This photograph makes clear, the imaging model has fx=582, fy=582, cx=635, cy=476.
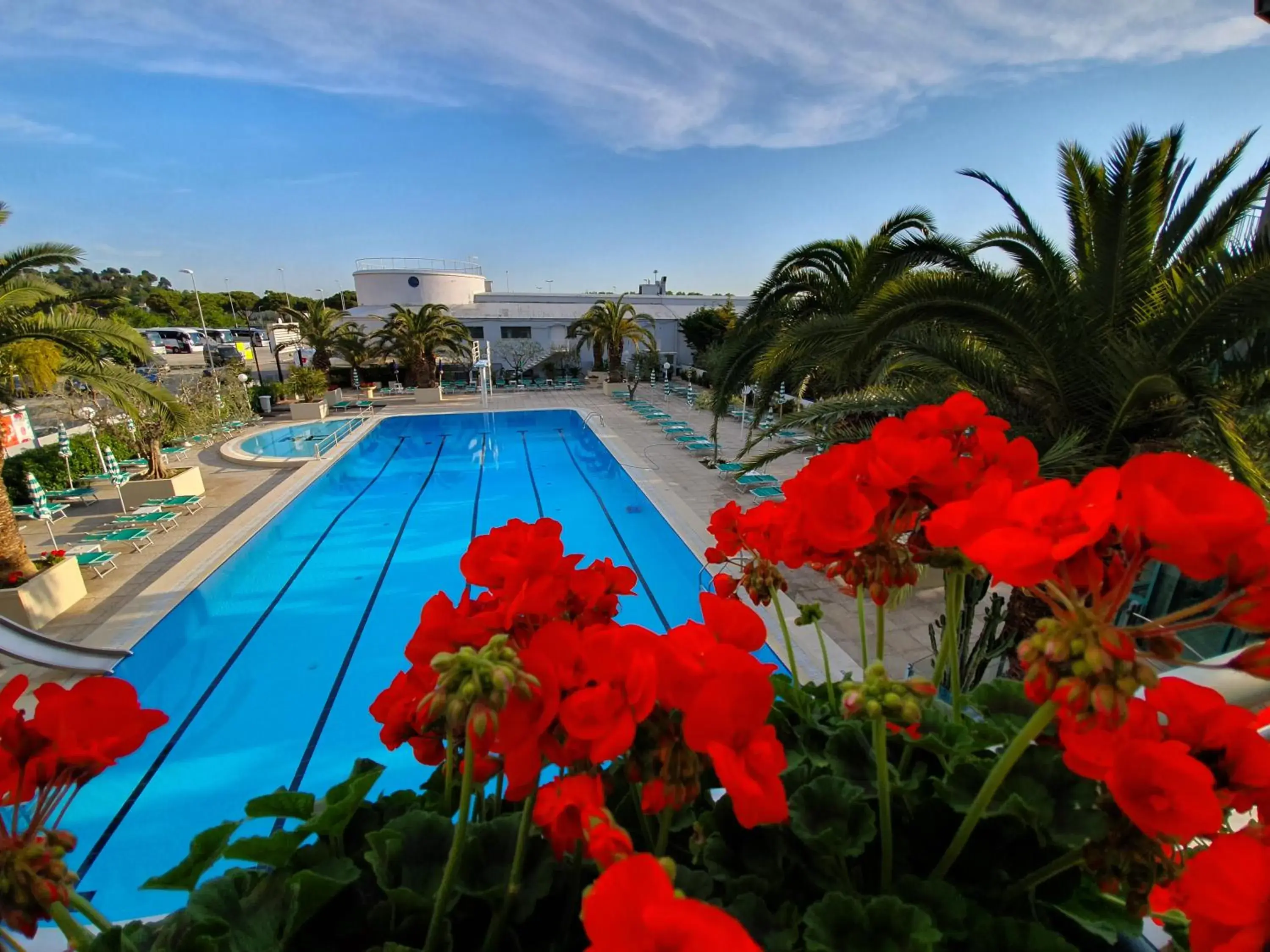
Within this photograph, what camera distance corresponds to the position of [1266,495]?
3.32 m

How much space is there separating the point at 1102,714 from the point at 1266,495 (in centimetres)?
420

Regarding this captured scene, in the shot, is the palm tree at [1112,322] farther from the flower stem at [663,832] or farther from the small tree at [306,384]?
the small tree at [306,384]

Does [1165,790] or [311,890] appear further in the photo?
[311,890]

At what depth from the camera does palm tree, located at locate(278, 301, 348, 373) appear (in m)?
22.4

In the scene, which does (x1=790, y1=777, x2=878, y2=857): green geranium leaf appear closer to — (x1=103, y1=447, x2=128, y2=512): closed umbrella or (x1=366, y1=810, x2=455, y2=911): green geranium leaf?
(x1=366, y1=810, x2=455, y2=911): green geranium leaf

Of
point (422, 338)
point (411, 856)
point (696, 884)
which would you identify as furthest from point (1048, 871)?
point (422, 338)

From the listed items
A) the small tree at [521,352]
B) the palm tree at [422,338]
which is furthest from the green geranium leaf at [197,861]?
the small tree at [521,352]

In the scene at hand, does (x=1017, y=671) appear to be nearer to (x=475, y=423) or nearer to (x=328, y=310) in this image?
(x=475, y=423)

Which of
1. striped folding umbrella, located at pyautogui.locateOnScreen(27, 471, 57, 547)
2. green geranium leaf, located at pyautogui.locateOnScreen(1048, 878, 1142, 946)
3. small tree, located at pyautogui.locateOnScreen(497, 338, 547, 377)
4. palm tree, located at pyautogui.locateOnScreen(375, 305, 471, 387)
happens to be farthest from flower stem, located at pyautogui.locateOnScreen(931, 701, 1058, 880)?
small tree, located at pyautogui.locateOnScreen(497, 338, 547, 377)

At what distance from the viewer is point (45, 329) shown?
22.7ft

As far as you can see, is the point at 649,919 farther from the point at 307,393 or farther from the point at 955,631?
the point at 307,393

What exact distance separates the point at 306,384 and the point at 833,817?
2309 cm

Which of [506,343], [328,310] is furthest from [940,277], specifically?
[506,343]

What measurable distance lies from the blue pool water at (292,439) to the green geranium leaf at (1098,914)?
52.5ft
